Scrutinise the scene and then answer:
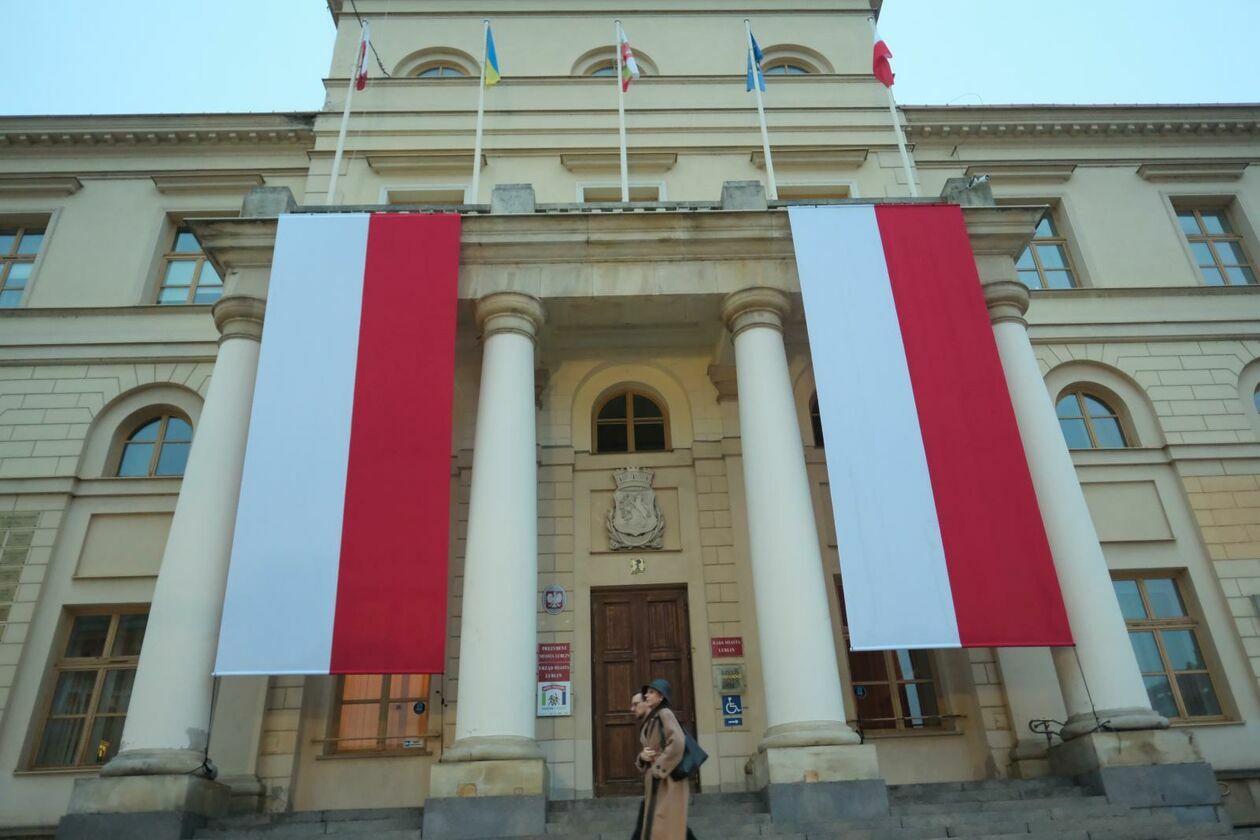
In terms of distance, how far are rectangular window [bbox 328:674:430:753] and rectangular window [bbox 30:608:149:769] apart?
3.26m

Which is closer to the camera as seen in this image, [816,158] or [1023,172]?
[816,158]

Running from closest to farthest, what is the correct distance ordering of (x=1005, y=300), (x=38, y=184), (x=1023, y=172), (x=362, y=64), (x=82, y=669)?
(x=1005, y=300) → (x=82, y=669) → (x=362, y=64) → (x=38, y=184) → (x=1023, y=172)

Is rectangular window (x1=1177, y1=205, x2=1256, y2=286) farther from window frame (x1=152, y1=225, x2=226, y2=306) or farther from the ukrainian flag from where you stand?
window frame (x1=152, y1=225, x2=226, y2=306)

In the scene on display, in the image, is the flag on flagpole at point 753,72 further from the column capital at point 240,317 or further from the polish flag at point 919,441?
the column capital at point 240,317

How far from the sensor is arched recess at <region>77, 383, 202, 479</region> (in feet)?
47.7

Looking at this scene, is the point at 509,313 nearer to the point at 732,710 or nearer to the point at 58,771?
the point at 732,710

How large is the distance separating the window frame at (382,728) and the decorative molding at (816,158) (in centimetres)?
1182

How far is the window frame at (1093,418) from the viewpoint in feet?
49.2

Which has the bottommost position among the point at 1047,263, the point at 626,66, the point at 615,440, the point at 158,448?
the point at 615,440

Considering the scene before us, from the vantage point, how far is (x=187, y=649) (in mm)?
9930

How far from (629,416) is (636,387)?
58cm

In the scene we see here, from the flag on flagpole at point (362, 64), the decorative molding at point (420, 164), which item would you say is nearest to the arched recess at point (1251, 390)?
the decorative molding at point (420, 164)

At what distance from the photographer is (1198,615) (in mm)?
13570

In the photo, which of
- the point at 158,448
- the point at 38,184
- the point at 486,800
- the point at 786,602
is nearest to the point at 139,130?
the point at 38,184
